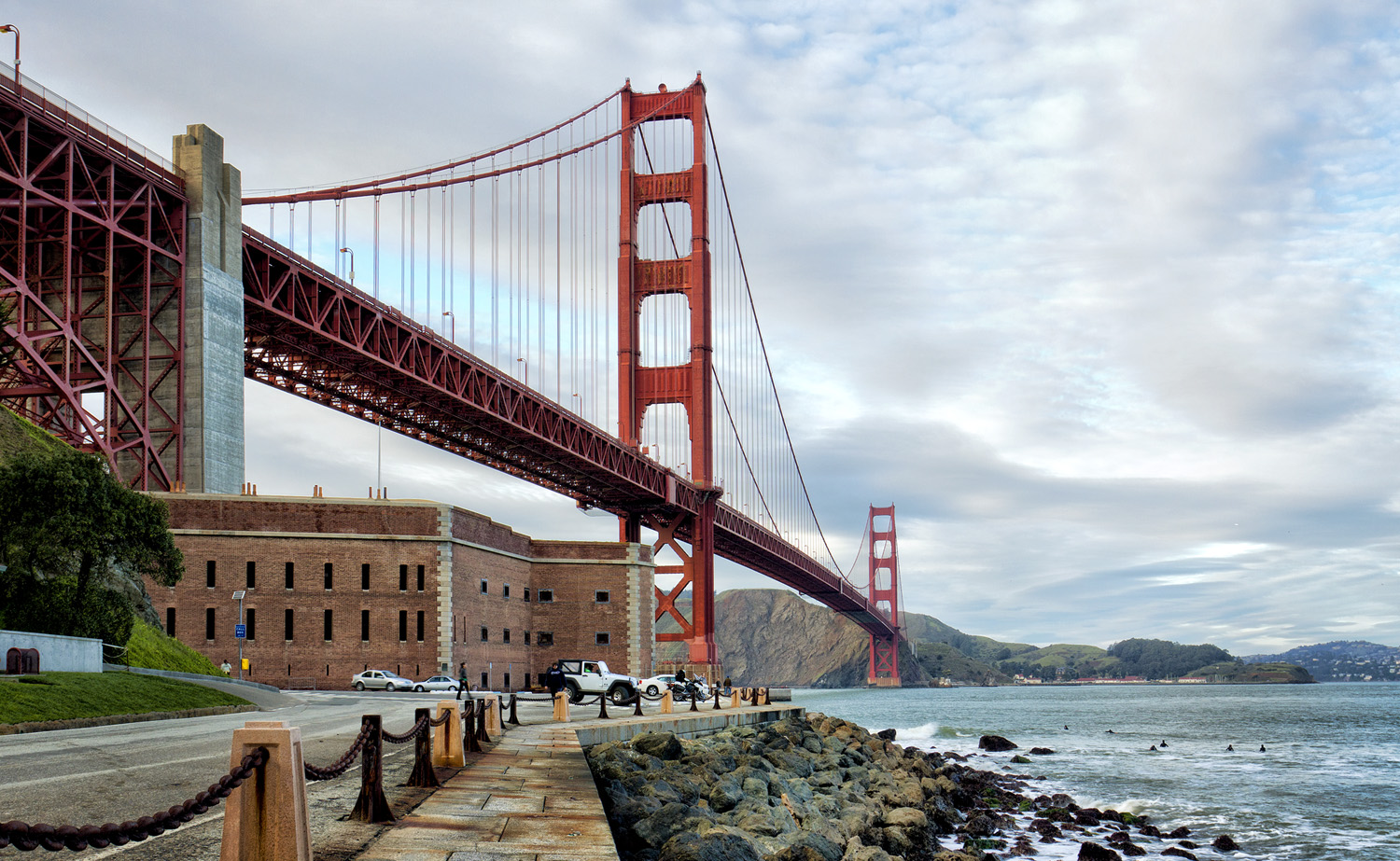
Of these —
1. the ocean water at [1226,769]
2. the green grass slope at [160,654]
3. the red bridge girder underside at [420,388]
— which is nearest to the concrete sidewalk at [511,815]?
the ocean water at [1226,769]

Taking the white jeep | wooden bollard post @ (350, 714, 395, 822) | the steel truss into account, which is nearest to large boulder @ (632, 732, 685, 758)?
wooden bollard post @ (350, 714, 395, 822)

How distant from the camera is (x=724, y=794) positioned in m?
19.3

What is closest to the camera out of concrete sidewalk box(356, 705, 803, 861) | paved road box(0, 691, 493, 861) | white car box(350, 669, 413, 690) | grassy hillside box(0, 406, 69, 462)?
concrete sidewalk box(356, 705, 803, 861)

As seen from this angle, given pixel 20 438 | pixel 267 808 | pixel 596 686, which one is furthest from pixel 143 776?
pixel 596 686

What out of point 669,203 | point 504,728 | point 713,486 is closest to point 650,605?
point 713,486

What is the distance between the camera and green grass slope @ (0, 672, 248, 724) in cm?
2017

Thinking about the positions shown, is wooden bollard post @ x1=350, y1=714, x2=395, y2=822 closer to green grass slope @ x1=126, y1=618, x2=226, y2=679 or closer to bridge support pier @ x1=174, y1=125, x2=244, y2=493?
green grass slope @ x1=126, y1=618, x2=226, y2=679

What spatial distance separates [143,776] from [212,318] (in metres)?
31.6

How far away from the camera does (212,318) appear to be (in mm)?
41031

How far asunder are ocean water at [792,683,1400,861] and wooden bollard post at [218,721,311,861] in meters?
22.4

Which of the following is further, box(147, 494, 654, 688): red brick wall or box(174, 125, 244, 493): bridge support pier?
box(147, 494, 654, 688): red brick wall

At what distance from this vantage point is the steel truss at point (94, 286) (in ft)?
121

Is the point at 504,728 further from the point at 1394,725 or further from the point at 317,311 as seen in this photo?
the point at 1394,725

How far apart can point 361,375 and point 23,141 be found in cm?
Result: 1832
